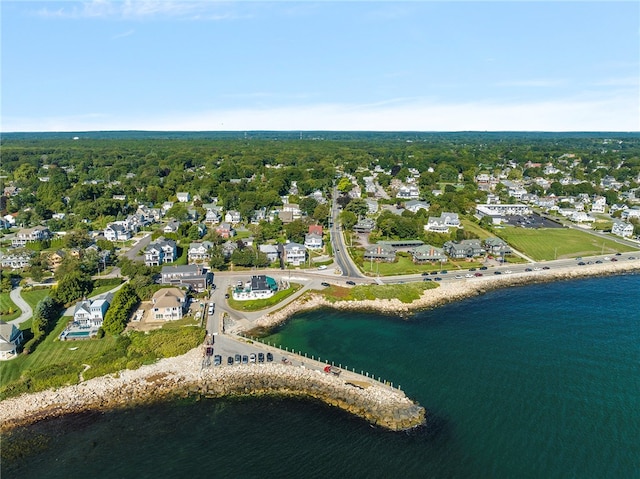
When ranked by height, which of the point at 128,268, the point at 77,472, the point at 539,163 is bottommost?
the point at 77,472

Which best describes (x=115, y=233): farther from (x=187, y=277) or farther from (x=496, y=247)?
(x=496, y=247)

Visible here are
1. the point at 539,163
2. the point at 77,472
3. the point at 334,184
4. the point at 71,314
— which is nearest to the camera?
the point at 77,472

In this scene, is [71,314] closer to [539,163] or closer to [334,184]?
[334,184]

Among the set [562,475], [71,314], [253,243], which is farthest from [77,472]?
[253,243]

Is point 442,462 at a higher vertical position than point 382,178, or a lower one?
lower

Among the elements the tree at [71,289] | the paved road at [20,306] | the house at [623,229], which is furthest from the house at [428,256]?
the paved road at [20,306]
